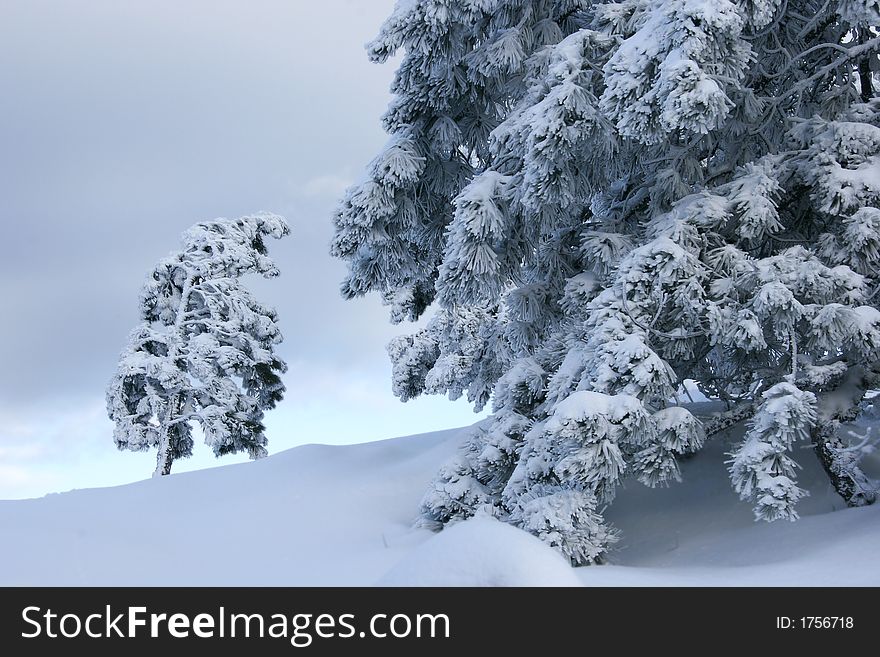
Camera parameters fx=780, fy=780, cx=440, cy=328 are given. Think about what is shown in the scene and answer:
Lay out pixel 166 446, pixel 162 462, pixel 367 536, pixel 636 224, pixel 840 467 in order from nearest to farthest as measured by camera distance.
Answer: pixel 840 467
pixel 367 536
pixel 636 224
pixel 162 462
pixel 166 446

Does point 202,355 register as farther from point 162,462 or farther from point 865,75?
point 865,75

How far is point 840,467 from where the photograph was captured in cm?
695

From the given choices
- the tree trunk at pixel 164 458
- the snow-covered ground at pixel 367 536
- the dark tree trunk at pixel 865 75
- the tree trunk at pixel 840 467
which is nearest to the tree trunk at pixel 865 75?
the dark tree trunk at pixel 865 75

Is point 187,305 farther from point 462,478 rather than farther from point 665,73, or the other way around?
point 665,73

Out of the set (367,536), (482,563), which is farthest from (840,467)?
(482,563)

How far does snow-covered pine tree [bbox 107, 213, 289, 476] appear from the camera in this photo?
17.6 metres

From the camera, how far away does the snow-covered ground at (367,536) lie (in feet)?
13.3

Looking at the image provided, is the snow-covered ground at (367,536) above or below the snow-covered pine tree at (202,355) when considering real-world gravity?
below

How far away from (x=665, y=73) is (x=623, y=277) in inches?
64.8

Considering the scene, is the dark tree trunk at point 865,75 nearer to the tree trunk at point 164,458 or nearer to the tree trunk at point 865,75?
the tree trunk at point 865,75

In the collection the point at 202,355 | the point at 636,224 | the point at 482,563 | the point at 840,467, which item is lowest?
the point at 482,563

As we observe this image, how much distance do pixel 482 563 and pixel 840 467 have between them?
182 inches
